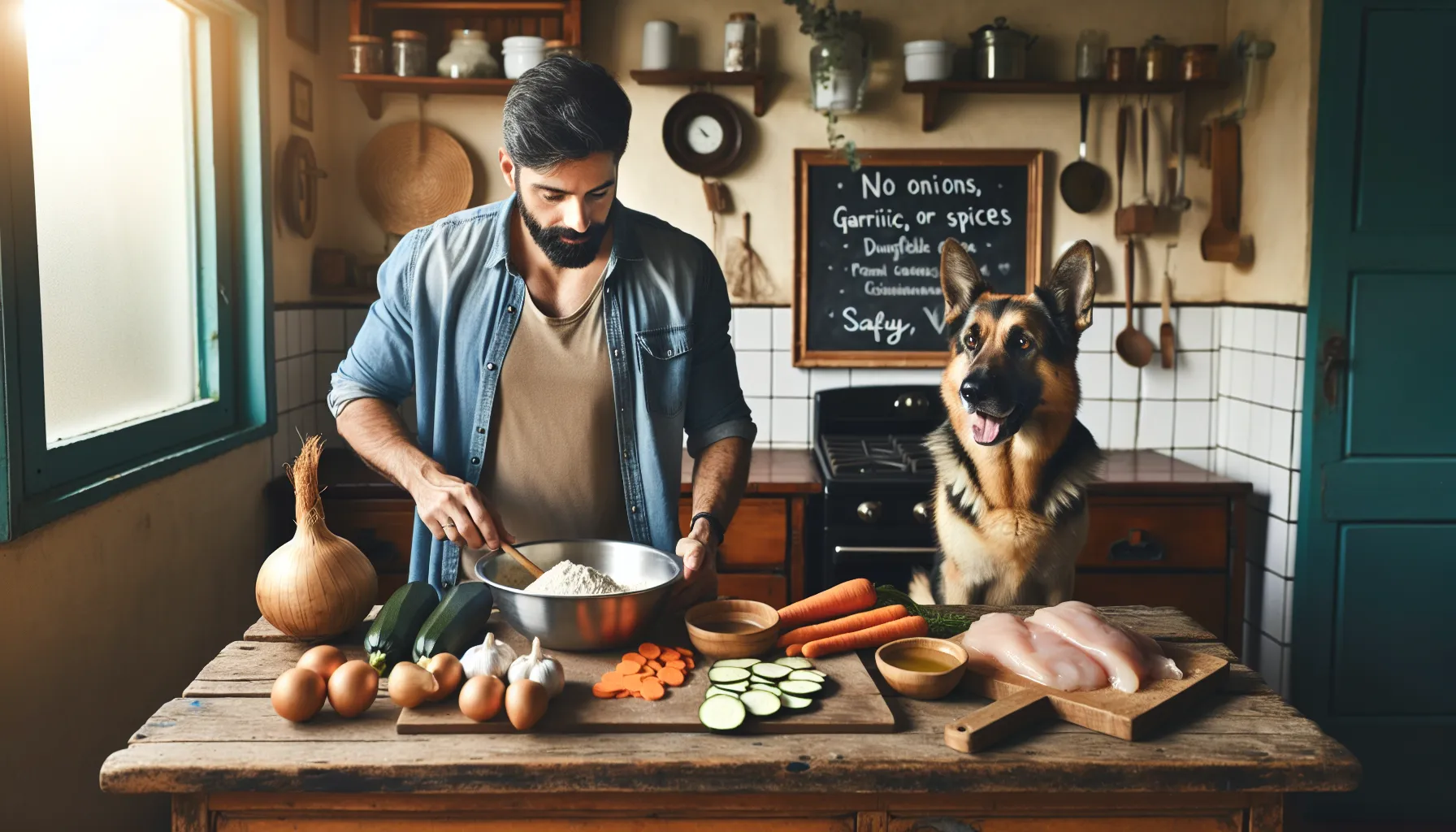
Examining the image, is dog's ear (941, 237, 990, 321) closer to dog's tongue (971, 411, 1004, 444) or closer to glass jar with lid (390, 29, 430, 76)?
dog's tongue (971, 411, 1004, 444)

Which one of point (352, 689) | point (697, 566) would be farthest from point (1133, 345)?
point (352, 689)

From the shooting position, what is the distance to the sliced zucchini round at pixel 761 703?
139 cm

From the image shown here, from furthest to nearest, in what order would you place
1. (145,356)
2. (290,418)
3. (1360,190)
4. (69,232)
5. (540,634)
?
(290,418), (1360,190), (145,356), (69,232), (540,634)

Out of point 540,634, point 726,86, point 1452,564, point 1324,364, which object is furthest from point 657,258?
point 1452,564

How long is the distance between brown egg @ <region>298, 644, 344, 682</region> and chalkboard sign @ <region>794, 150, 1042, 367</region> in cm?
246

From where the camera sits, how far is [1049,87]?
11.5 feet

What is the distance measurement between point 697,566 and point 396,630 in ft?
1.54

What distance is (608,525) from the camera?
2.19m

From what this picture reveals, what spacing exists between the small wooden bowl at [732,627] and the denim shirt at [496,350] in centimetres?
47

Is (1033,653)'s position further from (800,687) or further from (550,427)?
(550,427)

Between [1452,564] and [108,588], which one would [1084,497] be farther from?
[108,588]

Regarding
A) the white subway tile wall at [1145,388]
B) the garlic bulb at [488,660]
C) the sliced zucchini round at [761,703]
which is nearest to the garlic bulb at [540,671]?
the garlic bulb at [488,660]

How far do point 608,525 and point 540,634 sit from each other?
62 centimetres

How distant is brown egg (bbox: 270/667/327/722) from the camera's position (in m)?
1.37
